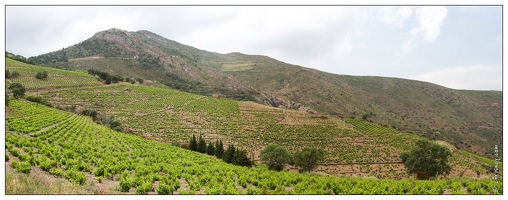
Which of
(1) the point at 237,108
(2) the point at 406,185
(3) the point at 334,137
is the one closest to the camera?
(2) the point at 406,185

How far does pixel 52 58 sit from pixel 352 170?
591 feet

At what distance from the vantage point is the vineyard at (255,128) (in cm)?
5616

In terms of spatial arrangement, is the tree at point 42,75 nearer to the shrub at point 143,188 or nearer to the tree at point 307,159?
the tree at point 307,159

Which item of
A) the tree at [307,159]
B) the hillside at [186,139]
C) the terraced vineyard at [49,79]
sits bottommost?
the tree at [307,159]

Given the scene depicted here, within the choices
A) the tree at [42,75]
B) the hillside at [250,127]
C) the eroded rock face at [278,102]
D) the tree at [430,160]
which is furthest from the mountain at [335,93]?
the tree at [430,160]

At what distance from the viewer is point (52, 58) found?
162750mm

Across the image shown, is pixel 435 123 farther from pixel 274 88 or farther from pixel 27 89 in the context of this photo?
pixel 27 89

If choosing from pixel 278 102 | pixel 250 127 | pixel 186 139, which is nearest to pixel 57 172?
pixel 186 139

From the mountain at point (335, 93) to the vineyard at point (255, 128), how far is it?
47988 millimetres

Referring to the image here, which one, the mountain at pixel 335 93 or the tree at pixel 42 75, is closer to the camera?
the tree at pixel 42 75

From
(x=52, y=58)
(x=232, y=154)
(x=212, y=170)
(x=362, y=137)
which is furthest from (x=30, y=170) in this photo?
(x=52, y=58)

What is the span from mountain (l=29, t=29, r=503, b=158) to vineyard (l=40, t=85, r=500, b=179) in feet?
157

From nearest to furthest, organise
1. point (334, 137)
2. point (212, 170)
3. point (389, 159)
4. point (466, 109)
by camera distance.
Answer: point (212, 170) → point (389, 159) → point (334, 137) → point (466, 109)

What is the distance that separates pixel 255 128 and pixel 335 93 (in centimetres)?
9736
